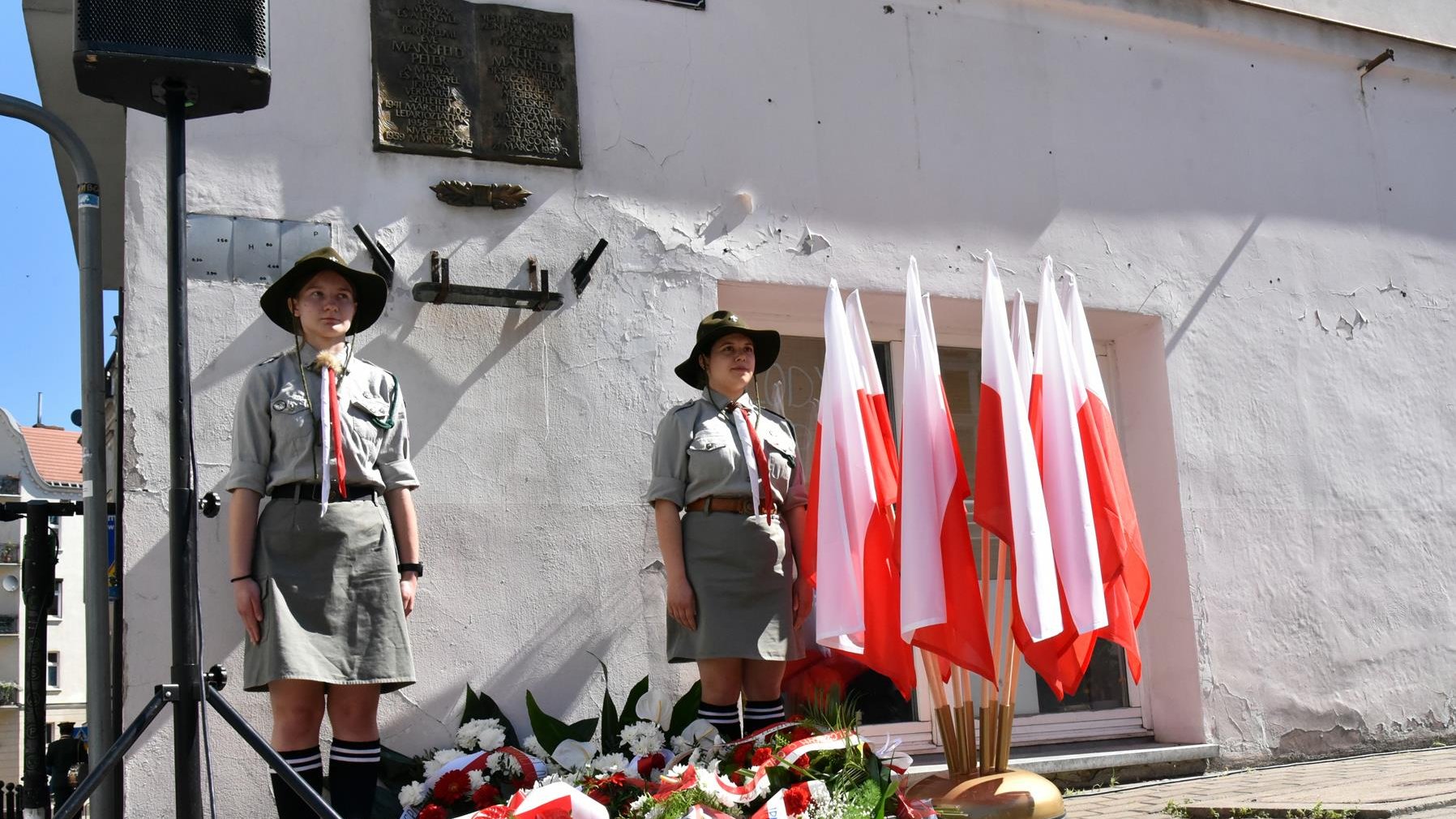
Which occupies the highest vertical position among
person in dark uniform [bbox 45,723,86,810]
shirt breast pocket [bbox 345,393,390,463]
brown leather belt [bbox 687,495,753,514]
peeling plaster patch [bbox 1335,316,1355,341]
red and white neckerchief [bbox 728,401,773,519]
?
peeling plaster patch [bbox 1335,316,1355,341]

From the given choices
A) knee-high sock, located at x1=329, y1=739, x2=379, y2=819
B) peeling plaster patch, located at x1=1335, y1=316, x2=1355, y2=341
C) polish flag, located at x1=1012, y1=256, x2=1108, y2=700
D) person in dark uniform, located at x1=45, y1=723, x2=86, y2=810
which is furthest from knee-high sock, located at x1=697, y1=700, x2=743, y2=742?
peeling plaster patch, located at x1=1335, y1=316, x2=1355, y2=341

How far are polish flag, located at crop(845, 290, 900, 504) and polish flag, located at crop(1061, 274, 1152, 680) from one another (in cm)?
63

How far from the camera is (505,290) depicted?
16.2 feet

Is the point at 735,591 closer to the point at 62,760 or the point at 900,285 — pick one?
the point at 900,285

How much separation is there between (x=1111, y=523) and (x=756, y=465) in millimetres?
1182

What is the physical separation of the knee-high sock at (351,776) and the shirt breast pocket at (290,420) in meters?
0.87

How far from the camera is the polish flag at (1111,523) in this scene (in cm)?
430

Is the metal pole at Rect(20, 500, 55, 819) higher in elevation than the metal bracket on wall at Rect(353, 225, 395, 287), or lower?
lower

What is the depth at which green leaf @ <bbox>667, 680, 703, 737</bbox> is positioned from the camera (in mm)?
4602

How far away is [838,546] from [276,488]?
67.9 inches

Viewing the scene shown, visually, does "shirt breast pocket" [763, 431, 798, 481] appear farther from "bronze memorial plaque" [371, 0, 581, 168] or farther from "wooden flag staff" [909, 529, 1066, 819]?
"bronze memorial plaque" [371, 0, 581, 168]

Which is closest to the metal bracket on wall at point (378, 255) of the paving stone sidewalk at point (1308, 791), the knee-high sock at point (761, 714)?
the knee-high sock at point (761, 714)

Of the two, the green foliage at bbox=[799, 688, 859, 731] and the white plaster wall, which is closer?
the green foliage at bbox=[799, 688, 859, 731]

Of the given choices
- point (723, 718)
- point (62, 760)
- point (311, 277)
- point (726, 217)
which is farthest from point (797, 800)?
point (62, 760)
